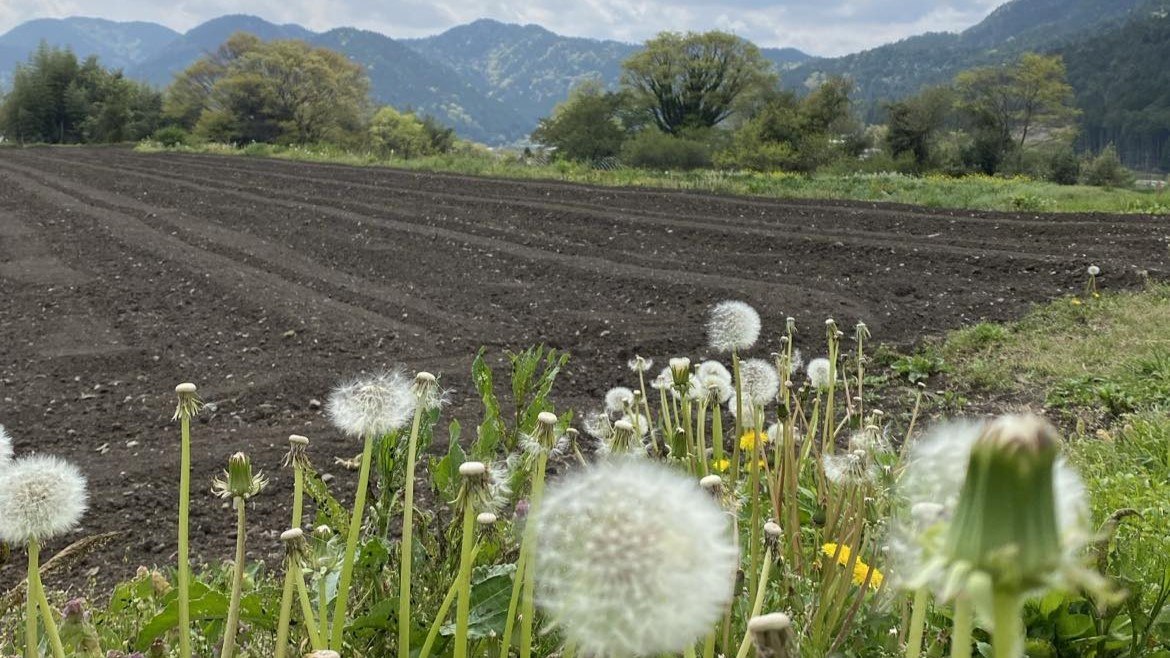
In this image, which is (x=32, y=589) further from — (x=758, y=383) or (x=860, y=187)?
(x=860, y=187)

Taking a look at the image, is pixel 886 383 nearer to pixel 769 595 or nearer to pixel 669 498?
pixel 769 595

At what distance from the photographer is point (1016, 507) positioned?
0.52 meters

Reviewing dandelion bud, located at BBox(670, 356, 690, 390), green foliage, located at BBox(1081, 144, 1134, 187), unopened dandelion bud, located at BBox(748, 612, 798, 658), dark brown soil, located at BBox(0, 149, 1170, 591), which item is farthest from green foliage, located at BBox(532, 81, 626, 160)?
unopened dandelion bud, located at BBox(748, 612, 798, 658)

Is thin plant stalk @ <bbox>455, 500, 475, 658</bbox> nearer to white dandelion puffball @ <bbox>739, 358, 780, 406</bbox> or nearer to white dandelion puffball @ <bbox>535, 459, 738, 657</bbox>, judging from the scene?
white dandelion puffball @ <bbox>535, 459, 738, 657</bbox>

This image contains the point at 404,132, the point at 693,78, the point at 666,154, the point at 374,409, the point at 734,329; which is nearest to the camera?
the point at 374,409

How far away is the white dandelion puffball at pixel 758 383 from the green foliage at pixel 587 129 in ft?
106

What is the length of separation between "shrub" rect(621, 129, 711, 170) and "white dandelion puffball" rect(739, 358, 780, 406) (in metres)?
26.4

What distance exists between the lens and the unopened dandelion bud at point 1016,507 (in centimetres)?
51

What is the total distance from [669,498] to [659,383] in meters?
1.52

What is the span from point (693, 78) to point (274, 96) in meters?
23.9

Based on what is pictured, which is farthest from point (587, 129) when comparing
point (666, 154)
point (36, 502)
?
point (36, 502)

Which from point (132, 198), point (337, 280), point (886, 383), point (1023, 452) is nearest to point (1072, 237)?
point (886, 383)

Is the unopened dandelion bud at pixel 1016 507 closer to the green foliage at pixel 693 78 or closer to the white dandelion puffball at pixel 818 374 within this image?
the white dandelion puffball at pixel 818 374

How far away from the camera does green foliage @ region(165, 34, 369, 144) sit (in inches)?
1919
